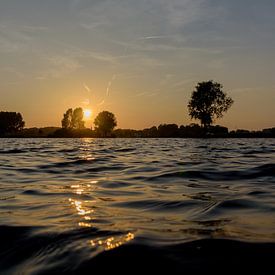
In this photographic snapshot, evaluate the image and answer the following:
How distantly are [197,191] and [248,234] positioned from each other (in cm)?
357

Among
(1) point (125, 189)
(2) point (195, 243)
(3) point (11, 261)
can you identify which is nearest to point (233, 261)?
(2) point (195, 243)

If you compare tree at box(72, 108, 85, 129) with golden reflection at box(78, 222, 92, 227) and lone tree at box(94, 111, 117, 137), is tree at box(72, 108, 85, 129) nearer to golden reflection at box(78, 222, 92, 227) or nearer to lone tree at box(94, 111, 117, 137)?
lone tree at box(94, 111, 117, 137)

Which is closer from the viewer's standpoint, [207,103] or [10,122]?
[207,103]

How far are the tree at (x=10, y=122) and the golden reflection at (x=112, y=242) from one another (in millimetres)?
169916

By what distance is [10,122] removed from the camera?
168625 mm

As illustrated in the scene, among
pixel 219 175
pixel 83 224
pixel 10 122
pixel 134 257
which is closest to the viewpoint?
pixel 134 257

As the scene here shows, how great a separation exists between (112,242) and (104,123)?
145m

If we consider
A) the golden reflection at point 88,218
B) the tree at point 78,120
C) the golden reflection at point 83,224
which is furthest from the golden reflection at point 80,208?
the tree at point 78,120

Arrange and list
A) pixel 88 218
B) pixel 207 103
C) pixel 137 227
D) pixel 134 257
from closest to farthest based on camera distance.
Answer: pixel 134 257 → pixel 137 227 → pixel 88 218 → pixel 207 103

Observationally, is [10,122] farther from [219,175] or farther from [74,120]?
[219,175]

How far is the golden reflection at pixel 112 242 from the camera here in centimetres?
377

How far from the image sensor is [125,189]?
835 centimetres

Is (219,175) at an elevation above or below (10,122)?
below

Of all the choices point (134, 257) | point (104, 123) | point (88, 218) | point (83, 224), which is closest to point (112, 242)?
point (134, 257)
